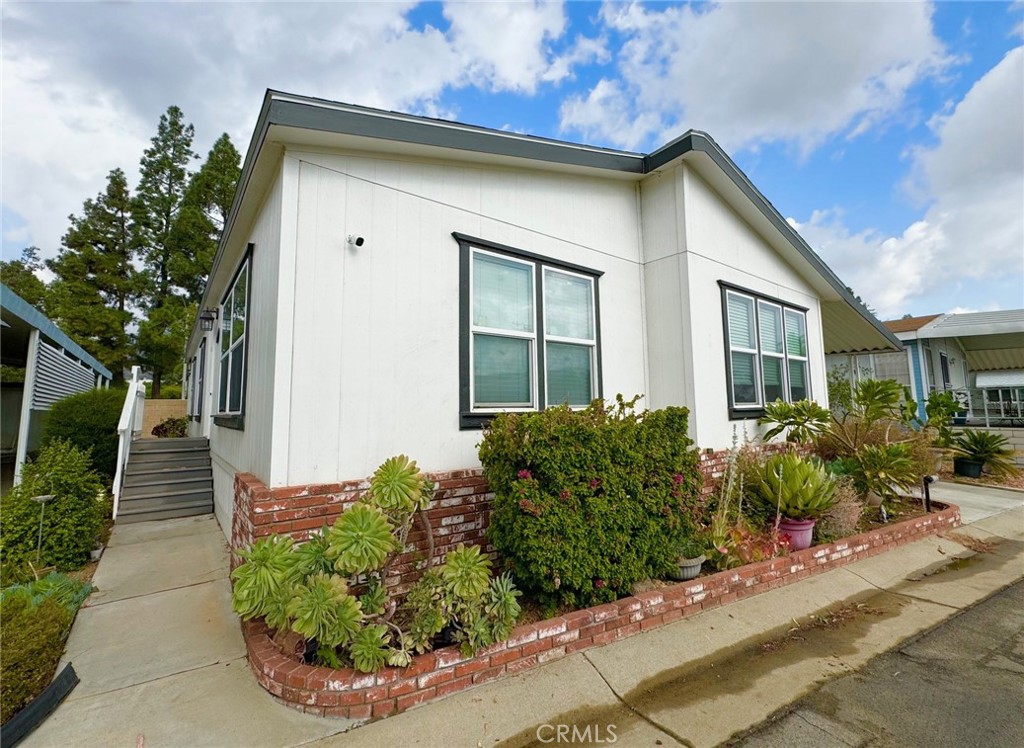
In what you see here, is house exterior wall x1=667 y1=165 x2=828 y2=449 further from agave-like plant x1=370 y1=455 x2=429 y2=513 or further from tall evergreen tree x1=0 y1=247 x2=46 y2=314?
tall evergreen tree x1=0 y1=247 x2=46 y2=314

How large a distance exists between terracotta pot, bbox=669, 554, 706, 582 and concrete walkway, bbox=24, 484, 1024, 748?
12.7 inches

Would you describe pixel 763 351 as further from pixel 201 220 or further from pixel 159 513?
pixel 201 220

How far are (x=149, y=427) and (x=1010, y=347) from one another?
3015cm

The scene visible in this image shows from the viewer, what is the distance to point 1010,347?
14742mm

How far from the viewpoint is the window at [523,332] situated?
4.45m

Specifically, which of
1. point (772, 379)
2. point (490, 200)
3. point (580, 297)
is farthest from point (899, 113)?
point (490, 200)

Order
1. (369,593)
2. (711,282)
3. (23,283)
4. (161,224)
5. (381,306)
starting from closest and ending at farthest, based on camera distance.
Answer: (369,593) < (381,306) < (711,282) < (23,283) < (161,224)

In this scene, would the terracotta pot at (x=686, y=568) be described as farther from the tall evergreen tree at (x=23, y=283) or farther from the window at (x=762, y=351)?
the tall evergreen tree at (x=23, y=283)

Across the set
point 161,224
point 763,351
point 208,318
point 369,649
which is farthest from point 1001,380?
point 161,224

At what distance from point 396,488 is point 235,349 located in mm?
3986

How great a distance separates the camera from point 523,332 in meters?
4.79

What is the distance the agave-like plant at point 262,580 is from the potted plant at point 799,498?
15.8 ft

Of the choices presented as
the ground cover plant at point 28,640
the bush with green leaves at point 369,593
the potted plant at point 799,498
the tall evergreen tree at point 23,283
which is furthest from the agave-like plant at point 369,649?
the tall evergreen tree at point 23,283

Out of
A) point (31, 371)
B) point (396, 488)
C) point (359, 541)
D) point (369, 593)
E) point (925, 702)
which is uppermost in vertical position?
point (31, 371)
